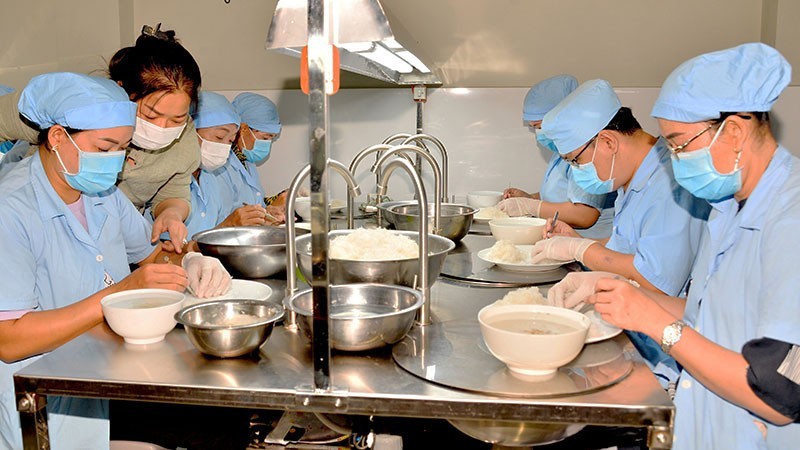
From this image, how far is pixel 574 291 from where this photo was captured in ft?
5.59

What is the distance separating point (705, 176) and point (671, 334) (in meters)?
0.39

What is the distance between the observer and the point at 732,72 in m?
1.45

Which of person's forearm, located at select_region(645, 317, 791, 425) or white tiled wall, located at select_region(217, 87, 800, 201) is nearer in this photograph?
person's forearm, located at select_region(645, 317, 791, 425)

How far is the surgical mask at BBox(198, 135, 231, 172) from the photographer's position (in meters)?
3.23

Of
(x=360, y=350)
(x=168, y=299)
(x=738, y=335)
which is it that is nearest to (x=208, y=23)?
(x=168, y=299)

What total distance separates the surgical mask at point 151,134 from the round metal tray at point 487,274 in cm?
104

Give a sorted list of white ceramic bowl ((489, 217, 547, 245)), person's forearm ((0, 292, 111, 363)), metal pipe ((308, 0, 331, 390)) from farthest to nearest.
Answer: white ceramic bowl ((489, 217, 547, 245))
person's forearm ((0, 292, 111, 363))
metal pipe ((308, 0, 331, 390))

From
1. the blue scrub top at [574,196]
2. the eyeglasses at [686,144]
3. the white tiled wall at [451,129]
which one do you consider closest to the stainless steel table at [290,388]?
the eyeglasses at [686,144]

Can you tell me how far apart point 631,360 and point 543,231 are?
1281 millimetres

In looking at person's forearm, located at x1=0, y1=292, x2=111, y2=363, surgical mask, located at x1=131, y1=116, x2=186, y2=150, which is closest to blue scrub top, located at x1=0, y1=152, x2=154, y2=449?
person's forearm, located at x1=0, y1=292, x2=111, y2=363

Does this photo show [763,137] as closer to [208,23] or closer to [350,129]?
[350,129]

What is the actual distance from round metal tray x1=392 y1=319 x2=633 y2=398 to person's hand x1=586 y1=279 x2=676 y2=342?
8 centimetres

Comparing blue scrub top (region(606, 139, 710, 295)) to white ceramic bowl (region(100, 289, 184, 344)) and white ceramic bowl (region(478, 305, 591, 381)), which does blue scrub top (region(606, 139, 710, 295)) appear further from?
white ceramic bowl (region(100, 289, 184, 344))

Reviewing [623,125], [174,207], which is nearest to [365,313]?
[623,125]
